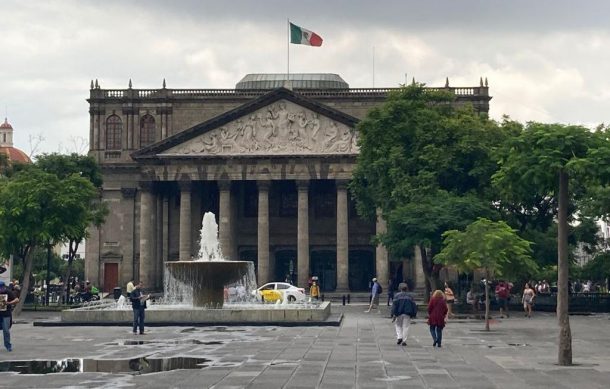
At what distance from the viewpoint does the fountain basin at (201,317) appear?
4312 centimetres

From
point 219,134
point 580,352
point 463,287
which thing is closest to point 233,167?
point 219,134

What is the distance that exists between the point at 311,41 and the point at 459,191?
98.2 ft

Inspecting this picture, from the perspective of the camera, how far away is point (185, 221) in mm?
88750

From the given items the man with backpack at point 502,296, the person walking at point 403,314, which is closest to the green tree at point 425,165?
the man with backpack at point 502,296

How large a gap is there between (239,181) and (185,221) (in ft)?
18.3

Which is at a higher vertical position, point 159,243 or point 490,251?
point 159,243

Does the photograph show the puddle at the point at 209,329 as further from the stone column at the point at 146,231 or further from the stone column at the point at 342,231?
the stone column at the point at 146,231

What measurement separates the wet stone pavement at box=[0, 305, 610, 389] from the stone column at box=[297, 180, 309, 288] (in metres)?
44.8

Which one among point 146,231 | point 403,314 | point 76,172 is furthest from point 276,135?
point 403,314

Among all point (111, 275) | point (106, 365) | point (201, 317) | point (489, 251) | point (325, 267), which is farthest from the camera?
point (111, 275)

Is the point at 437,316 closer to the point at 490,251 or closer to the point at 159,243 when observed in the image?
the point at 490,251

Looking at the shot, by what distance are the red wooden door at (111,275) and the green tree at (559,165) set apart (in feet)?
236

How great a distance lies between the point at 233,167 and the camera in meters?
88.8

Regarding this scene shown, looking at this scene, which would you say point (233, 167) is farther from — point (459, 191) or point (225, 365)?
point (225, 365)
